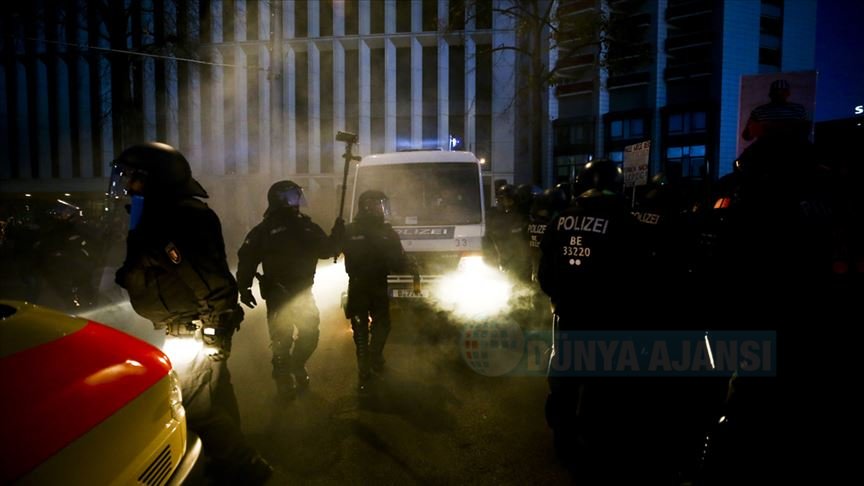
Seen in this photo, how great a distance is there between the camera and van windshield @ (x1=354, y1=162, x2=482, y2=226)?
7.56 meters

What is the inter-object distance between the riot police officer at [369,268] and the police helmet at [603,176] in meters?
2.46

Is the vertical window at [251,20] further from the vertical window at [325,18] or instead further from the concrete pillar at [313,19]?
the vertical window at [325,18]

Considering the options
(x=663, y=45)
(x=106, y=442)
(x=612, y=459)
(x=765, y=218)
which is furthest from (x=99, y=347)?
(x=663, y=45)

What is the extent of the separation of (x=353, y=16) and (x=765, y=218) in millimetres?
29461

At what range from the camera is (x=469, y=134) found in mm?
27062

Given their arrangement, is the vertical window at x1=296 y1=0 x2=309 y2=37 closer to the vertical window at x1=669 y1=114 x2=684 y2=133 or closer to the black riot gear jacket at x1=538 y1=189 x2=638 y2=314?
the vertical window at x1=669 y1=114 x2=684 y2=133

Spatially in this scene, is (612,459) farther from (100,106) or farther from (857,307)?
(100,106)

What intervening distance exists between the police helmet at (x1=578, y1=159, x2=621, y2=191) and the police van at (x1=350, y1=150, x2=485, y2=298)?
3.90m

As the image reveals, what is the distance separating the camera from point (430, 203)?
766 centimetres

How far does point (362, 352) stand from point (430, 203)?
306 cm

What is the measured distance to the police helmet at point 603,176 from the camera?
3.21 meters

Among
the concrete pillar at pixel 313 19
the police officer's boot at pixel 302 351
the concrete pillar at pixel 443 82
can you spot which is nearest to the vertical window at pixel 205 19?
the concrete pillar at pixel 313 19

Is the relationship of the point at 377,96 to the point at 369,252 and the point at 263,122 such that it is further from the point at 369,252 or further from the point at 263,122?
the point at 369,252

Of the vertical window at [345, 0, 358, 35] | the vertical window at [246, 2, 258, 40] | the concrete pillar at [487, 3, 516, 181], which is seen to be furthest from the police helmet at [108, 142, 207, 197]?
the vertical window at [246, 2, 258, 40]
